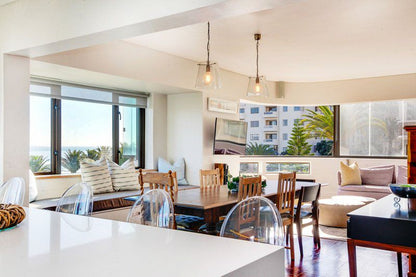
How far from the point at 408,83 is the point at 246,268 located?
687 centimetres

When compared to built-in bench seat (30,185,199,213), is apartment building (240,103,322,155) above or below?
above

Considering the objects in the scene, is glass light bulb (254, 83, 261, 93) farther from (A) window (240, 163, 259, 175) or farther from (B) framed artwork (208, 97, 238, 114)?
(A) window (240, 163, 259, 175)

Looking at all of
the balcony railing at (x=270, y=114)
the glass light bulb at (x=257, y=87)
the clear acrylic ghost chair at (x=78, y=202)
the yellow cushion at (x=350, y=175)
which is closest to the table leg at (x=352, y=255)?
the clear acrylic ghost chair at (x=78, y=202)

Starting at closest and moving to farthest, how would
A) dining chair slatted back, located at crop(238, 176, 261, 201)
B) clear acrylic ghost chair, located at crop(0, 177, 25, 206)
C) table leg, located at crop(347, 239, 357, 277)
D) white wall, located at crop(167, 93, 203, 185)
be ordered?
table leg, located at crop(347, 239, 357, 277) < clear acrylic ghost chair, located at crop(0, 177, 25, 206) < dining chair slatted back, located at crop(238, 176, 261, 201) < white wall, located at crop(167, 93, 203, 185)

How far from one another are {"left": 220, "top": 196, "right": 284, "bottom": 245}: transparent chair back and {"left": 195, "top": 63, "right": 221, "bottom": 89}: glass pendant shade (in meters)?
2.20

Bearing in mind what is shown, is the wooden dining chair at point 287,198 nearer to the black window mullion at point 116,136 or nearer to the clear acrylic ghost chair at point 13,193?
the clear acrylic ghost chair at point 13,193

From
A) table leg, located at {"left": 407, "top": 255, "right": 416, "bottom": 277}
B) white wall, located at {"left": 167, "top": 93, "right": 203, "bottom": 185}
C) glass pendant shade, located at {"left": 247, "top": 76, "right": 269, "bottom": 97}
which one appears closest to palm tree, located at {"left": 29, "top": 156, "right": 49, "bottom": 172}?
white wall, located at {"left": 167, "top": 93, "right": 203, "bottom": 185}

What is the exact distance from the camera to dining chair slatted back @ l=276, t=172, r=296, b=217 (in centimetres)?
388

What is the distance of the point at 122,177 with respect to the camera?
5.46 meters

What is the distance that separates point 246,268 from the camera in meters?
1.13

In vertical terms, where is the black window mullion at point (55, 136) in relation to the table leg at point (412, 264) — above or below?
above

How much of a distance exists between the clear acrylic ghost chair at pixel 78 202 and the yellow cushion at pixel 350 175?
18.9ft

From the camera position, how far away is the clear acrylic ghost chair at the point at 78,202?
8.41 feet

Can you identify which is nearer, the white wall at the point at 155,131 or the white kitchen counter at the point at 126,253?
the white kitchen counter at the point at 126,253
